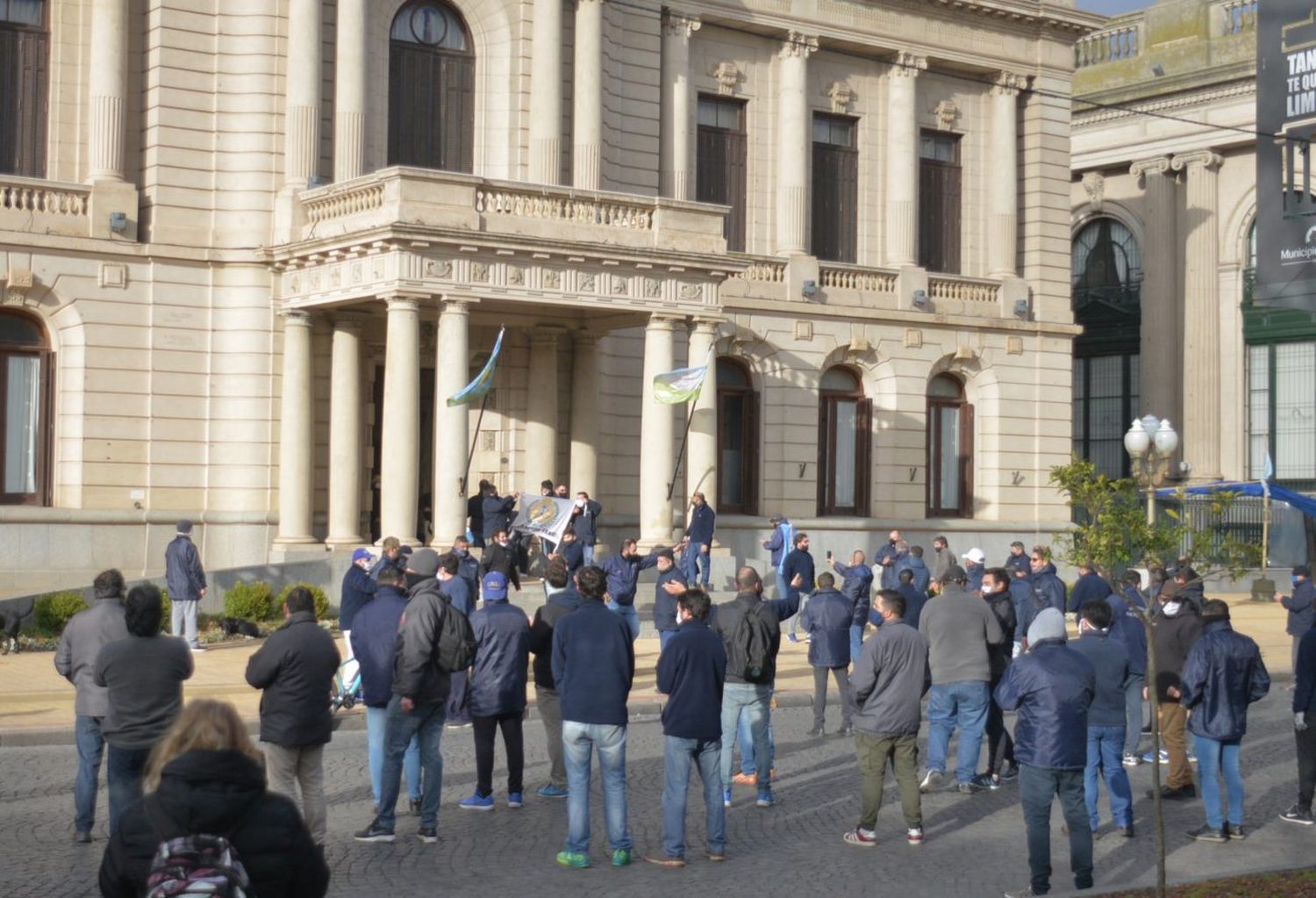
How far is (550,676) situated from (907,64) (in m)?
29.0

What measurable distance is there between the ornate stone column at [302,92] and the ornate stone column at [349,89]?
0.39 meters

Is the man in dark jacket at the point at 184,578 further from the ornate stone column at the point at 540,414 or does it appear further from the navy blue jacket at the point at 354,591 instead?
the ornate stone column at the point at 540,414


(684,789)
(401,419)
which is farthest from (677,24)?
(684,789)

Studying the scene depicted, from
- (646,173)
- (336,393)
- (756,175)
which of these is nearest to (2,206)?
(336,393)

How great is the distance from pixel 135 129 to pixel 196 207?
69.7 inches

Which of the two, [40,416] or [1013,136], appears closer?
[40,416]

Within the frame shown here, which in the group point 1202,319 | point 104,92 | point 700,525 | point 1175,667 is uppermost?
point 104,92

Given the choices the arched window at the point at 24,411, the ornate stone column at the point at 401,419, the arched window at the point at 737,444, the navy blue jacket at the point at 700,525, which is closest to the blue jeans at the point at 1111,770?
the ornate stone column at the point at 401,419

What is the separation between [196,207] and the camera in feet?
105

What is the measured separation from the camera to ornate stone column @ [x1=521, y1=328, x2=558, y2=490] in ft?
112

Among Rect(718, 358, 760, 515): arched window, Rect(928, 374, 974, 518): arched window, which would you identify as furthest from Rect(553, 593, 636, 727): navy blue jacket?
Rect(928, 374, 974, 518): arched window

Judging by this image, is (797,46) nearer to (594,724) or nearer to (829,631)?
(829,631)

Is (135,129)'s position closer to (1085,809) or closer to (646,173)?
(646,173)

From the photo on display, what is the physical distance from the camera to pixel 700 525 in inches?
1246
